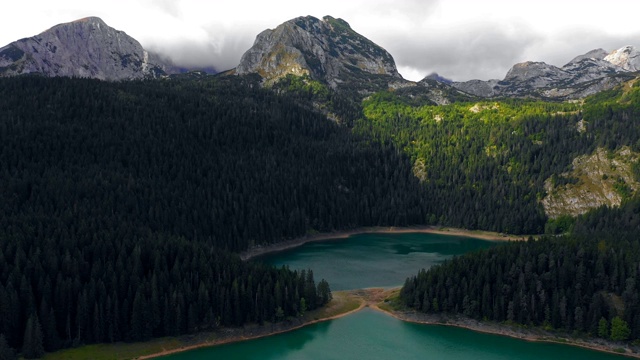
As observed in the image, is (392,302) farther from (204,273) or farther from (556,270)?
(204,273)

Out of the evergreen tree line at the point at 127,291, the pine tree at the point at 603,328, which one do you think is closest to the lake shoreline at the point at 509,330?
the pine tree at the point at 603,328

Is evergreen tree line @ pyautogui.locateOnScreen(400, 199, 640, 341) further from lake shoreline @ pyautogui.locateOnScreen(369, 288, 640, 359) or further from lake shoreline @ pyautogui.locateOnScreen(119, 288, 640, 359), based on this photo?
lake shoreline @ pyautogui.locateOnScreen(119, 288, 640, 359)

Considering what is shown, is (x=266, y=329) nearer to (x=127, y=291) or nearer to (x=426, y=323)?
(x=127, y=291)

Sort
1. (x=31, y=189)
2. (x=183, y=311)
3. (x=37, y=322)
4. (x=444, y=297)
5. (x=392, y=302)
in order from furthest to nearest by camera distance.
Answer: (x=31, y=189) → (x=392, y=302) → (x=444, y=297) → (x=183, y=311) → (x=37, y=322)

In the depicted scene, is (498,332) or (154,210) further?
(154,210)

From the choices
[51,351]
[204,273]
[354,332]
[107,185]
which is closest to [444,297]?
[354,332]

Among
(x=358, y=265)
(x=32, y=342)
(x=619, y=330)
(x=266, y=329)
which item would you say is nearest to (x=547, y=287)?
(x=619, y=330)

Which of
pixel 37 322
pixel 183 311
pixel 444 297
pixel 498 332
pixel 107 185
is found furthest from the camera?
pixel 107 185
